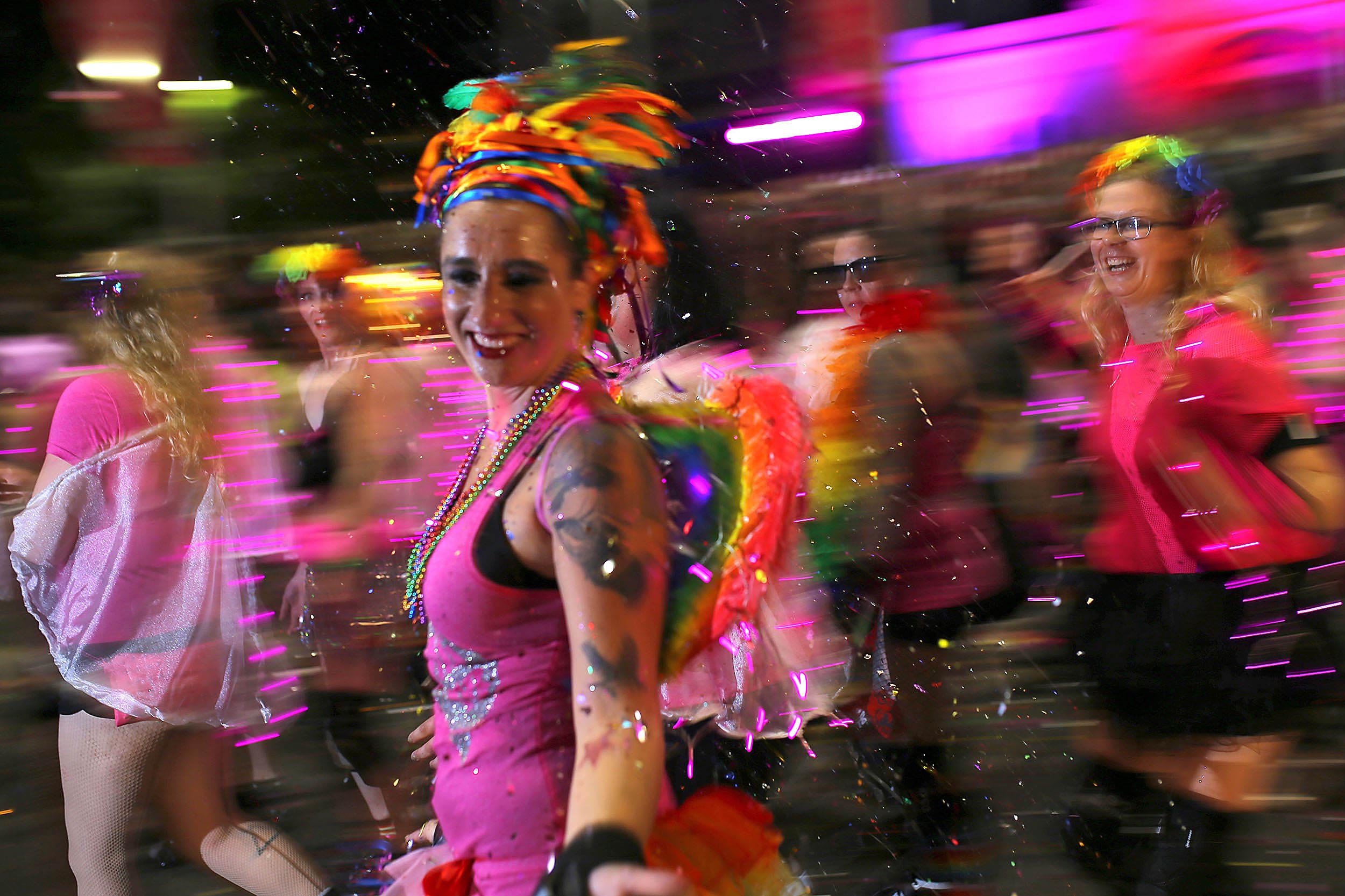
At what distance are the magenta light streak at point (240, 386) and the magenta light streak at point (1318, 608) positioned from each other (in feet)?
8.31

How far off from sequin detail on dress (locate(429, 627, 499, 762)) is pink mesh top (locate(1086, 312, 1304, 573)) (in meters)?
1.60

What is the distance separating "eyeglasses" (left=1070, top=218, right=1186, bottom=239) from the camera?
216cm

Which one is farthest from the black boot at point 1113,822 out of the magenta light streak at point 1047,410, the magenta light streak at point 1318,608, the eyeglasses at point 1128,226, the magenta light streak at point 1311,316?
the magenta light streak at point 1311,316

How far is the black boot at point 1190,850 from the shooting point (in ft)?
6.76

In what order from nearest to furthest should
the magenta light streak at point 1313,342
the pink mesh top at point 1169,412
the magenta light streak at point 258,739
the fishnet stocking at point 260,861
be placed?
the pink mesh top at point 1169,412 → the fishnet stocking at point 260,861 → the magenta light streak at point 1313,342 → the magenta light streak at point 258,739

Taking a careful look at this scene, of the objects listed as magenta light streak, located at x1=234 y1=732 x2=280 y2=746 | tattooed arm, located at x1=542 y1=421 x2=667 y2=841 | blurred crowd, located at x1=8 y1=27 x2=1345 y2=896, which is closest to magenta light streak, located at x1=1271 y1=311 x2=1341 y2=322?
blurred crowd, located at x1=8 y1=27 x2=1345 y2=896

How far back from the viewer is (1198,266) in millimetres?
2152

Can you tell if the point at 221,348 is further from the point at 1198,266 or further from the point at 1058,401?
the point at 1198,266

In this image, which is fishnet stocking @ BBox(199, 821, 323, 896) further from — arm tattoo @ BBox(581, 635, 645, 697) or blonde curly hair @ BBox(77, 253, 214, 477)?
arm tattoo @ BBox(581, 635, 645, 697)

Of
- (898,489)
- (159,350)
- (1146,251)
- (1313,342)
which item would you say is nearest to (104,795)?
(159,350)

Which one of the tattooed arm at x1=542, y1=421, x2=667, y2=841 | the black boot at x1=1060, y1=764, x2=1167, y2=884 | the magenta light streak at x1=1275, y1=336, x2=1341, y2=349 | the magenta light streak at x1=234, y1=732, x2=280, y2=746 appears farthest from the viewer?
the magenta light streak at x1=234, y1=732, x2=280, y2=746

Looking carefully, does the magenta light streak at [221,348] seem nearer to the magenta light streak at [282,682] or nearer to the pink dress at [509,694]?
the magenta light streak at [282,682]

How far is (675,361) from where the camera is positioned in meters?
1.77

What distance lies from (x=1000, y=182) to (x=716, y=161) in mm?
1287
